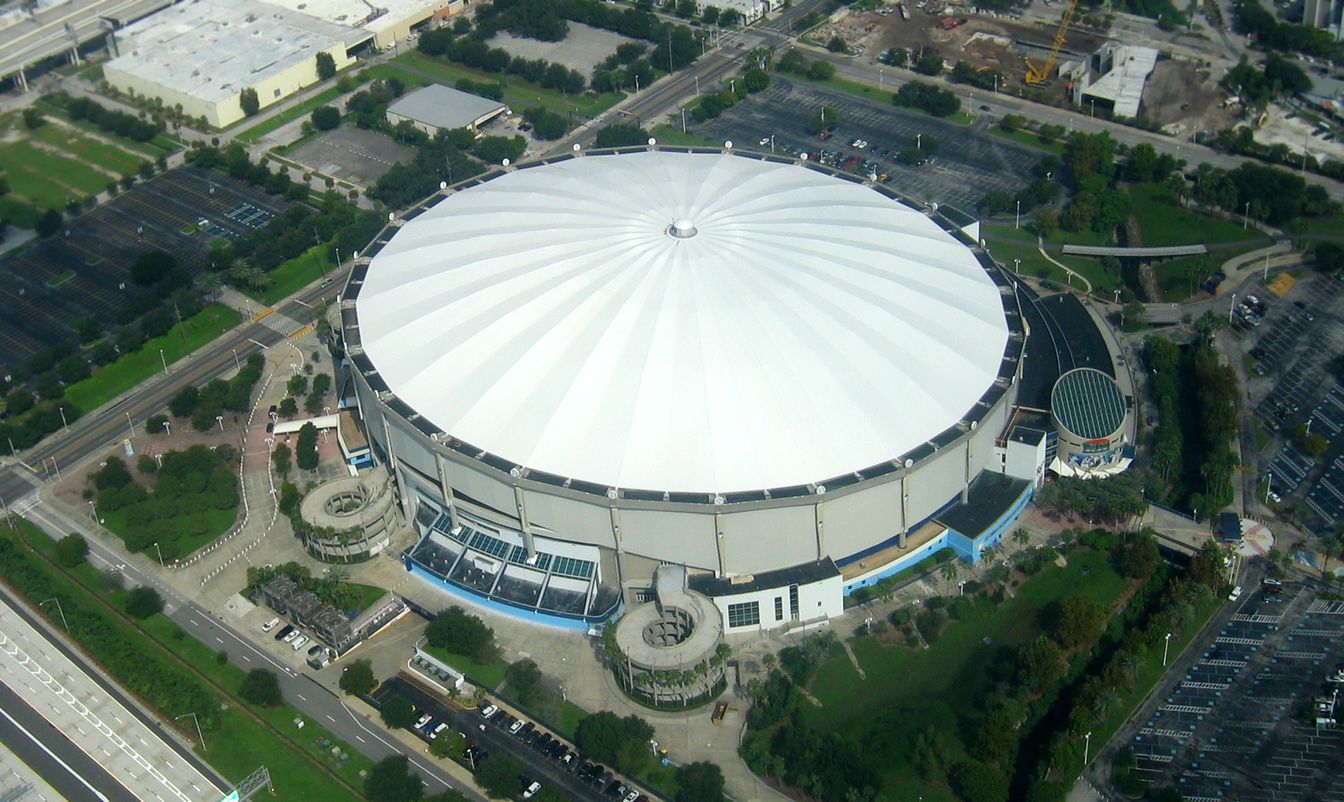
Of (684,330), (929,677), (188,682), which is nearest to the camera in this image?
(929,677)

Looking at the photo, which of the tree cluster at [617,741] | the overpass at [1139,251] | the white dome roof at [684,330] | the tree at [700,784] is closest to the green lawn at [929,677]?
the tree at [700,784]

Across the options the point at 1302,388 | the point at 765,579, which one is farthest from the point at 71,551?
the point at 1302,388

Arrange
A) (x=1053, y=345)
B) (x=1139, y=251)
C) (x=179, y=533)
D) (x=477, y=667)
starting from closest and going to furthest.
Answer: (x=477, y=667) → (x=179, y=533) → (x=1053, y=345) → (x=1139, y=251)

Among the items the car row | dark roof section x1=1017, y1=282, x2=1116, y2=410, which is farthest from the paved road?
dark roof section x1=1017, y1=282, x2=1116, y2=410

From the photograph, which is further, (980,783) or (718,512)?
(718,512)

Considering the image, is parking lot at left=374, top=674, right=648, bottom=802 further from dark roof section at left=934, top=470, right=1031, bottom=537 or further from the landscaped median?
dark roof section at left=934, top=470, right=1031, bottom=537

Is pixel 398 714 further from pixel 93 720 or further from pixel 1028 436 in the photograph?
pixel 1028 436
